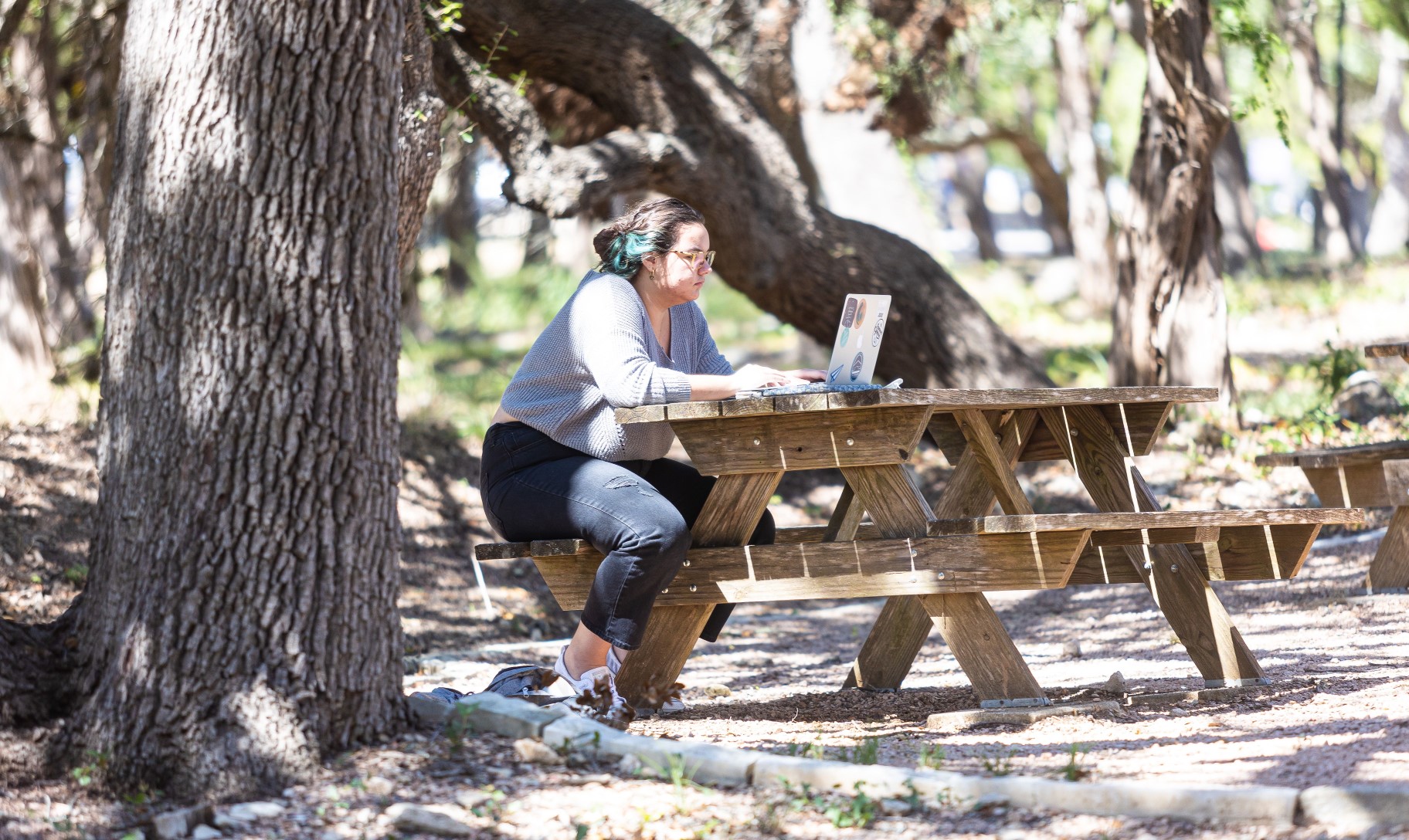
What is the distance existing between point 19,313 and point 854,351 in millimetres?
7168

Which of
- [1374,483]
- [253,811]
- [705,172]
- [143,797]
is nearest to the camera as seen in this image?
[253,811]

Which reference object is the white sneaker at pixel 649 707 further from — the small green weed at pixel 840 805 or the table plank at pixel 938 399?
the small green weed at pixel 840 805

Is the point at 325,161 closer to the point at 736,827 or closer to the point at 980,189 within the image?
the point at 736,827

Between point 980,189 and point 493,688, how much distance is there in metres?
34.3

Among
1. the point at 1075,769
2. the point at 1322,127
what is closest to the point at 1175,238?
the point at 1075,769

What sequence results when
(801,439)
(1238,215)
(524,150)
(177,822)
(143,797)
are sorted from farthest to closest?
(1238,215), (524,150), (801,439), (143,797), (177,822)

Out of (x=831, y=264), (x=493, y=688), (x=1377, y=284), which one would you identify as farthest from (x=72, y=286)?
(x=1377, y=284)

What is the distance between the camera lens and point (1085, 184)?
18.2 m

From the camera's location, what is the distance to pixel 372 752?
3.43 metres

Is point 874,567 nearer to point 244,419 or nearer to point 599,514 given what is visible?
point 599,514

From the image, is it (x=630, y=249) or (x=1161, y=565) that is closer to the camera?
(x=630, y=249)

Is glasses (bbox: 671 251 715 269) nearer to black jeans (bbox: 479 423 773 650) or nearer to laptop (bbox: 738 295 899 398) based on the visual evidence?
laptop (bbox: 738 295 899 398)

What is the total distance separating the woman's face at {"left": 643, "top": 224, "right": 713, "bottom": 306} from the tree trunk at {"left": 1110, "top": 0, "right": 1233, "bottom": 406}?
560cm

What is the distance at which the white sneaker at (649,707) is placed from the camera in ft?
14.1
